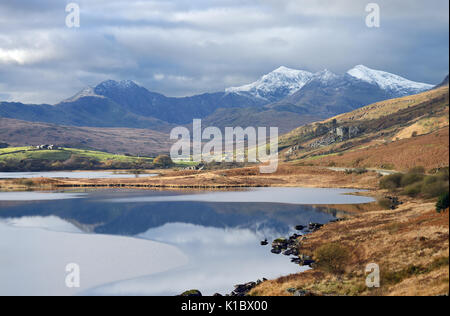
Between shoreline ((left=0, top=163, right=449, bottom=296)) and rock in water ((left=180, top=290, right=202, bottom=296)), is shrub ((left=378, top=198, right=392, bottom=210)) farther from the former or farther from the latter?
rock in water ((left=180, top=290, right=202, bottom=296))

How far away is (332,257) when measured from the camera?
42812 mm

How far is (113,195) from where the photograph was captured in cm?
12331

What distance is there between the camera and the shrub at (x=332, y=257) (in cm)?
3919

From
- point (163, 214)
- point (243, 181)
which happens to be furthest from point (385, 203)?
point (243, 181)

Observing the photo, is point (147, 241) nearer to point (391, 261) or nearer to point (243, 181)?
point (391, 261)

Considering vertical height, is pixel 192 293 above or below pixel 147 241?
above

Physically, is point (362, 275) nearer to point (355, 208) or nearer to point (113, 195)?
point (355, 208)

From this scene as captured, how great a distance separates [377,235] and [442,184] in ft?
73.5

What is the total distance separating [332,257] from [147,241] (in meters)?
26.2

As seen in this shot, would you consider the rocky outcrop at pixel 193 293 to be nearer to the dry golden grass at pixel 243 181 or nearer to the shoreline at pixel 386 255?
the shoreline at pixel 386 255

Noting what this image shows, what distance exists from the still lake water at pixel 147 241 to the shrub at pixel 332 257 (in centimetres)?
292

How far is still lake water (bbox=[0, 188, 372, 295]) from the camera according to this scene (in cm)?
3950

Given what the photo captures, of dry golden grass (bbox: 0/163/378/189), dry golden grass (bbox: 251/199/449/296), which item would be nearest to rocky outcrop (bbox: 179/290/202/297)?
dry golden grass (bbox: 251/199/449/296)

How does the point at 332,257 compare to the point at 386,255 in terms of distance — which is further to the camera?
the point at 332,257
